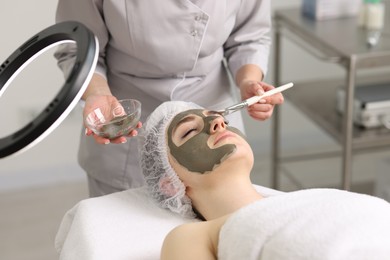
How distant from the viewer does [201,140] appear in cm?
143

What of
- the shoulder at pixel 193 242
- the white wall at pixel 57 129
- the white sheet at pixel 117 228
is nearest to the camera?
the shoulder at pixel 193 242

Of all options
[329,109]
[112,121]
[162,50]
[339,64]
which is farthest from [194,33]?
[329,109]

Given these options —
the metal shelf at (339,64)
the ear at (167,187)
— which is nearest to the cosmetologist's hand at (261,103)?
the ear at (167,187)

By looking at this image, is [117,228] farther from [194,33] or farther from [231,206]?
[194,33]

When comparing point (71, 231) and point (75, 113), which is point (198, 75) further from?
point (75, 113)

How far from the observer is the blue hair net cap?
1.49m

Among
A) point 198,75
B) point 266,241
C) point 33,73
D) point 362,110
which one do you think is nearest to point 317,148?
point 362,110

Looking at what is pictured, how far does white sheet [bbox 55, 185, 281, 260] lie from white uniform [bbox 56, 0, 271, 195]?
0.55ft

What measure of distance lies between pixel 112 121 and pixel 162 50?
251mm

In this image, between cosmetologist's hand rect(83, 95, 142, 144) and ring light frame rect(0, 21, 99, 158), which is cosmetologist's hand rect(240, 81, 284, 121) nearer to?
cosmetologist's hand rect(83, 95, 142, 144)

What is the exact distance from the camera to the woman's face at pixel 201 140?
4.64 ft

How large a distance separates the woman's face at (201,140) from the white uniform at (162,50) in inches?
6.3

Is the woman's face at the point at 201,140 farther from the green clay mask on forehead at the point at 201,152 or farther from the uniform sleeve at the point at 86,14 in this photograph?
the uniform sleeve at the point at 86,14

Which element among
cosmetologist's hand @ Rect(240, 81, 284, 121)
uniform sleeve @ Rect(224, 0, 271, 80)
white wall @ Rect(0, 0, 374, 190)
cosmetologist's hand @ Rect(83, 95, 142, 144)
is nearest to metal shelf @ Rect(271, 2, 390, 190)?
white wall @ Rect(0, 0, 374, 190)
